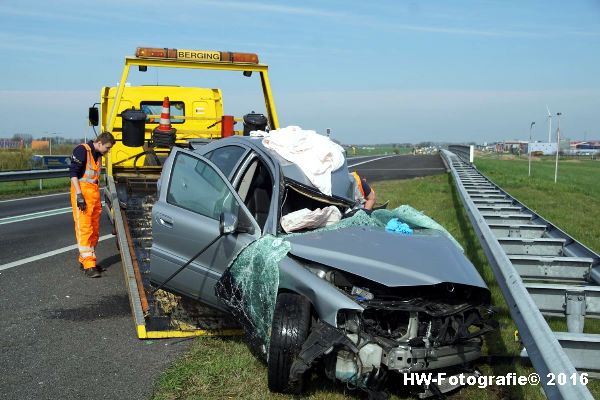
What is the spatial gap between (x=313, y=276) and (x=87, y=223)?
473 cm

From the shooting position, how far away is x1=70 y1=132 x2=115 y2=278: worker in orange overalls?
8484 millimetres

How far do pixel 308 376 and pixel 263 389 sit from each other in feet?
1.07

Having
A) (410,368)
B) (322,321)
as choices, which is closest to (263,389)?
(322,321)

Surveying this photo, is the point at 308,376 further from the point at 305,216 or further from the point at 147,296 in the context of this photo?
the point at 147,296

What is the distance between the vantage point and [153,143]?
9367 mm

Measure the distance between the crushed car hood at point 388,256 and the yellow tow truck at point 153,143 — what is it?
1599 millimetres

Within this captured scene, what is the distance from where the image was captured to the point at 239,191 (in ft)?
19.8

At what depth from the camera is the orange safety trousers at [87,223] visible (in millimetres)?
8484

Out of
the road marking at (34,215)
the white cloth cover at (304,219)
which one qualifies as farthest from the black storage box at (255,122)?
the road marking at (34,215)

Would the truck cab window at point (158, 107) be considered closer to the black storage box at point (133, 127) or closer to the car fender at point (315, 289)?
the black storage box at point (133, 127)

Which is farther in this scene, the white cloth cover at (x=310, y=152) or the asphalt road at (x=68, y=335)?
the white cloth cover at (x=310, y=152)

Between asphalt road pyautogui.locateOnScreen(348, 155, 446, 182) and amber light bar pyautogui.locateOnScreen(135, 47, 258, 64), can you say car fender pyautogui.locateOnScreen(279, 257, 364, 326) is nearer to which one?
amber light bar pyautogui.locateOnScreen(135, 47, 258, 64)

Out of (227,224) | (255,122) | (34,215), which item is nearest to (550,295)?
(227,224)

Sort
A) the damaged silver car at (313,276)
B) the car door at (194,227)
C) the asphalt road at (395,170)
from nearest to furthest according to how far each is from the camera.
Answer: the damaged silver car at (313,276), the car door at (194,227), the asphalt road at (395,170)
